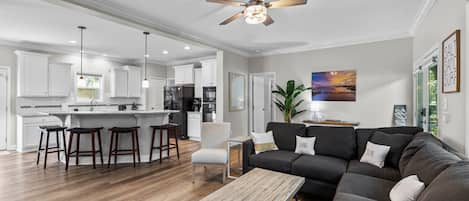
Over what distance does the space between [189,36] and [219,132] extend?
6.96 ft

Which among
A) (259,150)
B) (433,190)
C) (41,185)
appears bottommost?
(41,185)

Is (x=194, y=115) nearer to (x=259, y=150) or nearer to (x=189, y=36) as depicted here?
(x=189, y=36)

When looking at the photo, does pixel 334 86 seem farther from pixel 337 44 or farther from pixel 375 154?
pixel 375 154

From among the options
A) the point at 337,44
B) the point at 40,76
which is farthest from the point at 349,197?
the point at 40,76

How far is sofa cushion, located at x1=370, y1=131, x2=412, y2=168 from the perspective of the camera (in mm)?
2836

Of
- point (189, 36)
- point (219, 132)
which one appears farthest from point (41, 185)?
point (189, 36)

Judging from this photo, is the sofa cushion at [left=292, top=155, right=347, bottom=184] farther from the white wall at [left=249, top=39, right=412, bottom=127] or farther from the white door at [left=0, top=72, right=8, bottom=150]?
the white door at [left=0, top=72, right=8, bottom=150]

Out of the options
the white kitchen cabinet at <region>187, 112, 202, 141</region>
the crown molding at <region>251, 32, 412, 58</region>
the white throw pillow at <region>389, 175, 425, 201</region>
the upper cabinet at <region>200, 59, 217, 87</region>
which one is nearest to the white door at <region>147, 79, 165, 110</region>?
the white kitchen cabinet at <region>187, 112, 202, 141</region>

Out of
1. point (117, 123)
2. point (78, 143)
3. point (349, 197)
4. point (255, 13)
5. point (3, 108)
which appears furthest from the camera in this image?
point (3, 108)

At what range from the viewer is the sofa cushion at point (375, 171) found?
258 cm

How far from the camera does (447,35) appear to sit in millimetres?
2518

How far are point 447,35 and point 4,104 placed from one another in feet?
26.5

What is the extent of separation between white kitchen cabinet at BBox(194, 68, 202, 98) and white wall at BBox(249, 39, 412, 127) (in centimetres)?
282

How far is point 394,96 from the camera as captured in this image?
16.4ft
